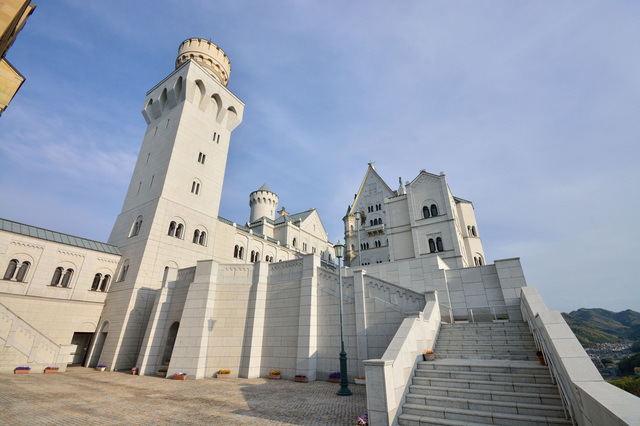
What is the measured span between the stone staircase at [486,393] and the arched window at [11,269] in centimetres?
2957

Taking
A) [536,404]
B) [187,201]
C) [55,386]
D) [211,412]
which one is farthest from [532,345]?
[187,201]

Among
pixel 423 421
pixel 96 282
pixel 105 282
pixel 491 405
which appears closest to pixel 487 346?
pixel 491 405

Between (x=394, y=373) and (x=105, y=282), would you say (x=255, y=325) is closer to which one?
(x=394, y=373)

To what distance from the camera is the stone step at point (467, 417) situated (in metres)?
6.65

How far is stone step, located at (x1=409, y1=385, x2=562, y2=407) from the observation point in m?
7.29

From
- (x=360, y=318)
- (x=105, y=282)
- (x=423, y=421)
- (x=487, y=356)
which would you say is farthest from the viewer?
(x=105, y=282)

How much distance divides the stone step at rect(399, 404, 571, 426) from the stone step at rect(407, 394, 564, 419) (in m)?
0.18

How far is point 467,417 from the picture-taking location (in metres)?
7.27

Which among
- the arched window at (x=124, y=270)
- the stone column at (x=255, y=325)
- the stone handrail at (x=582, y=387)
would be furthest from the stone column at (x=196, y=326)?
the stone handrail at (x=582, y=387)

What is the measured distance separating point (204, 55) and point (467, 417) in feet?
143

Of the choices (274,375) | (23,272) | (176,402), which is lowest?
(176,402)

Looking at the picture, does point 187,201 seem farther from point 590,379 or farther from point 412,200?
point 590,379

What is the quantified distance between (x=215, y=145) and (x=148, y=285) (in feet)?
59.7

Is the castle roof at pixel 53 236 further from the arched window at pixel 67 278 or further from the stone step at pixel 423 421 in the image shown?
the stone step at pixel 423 421
